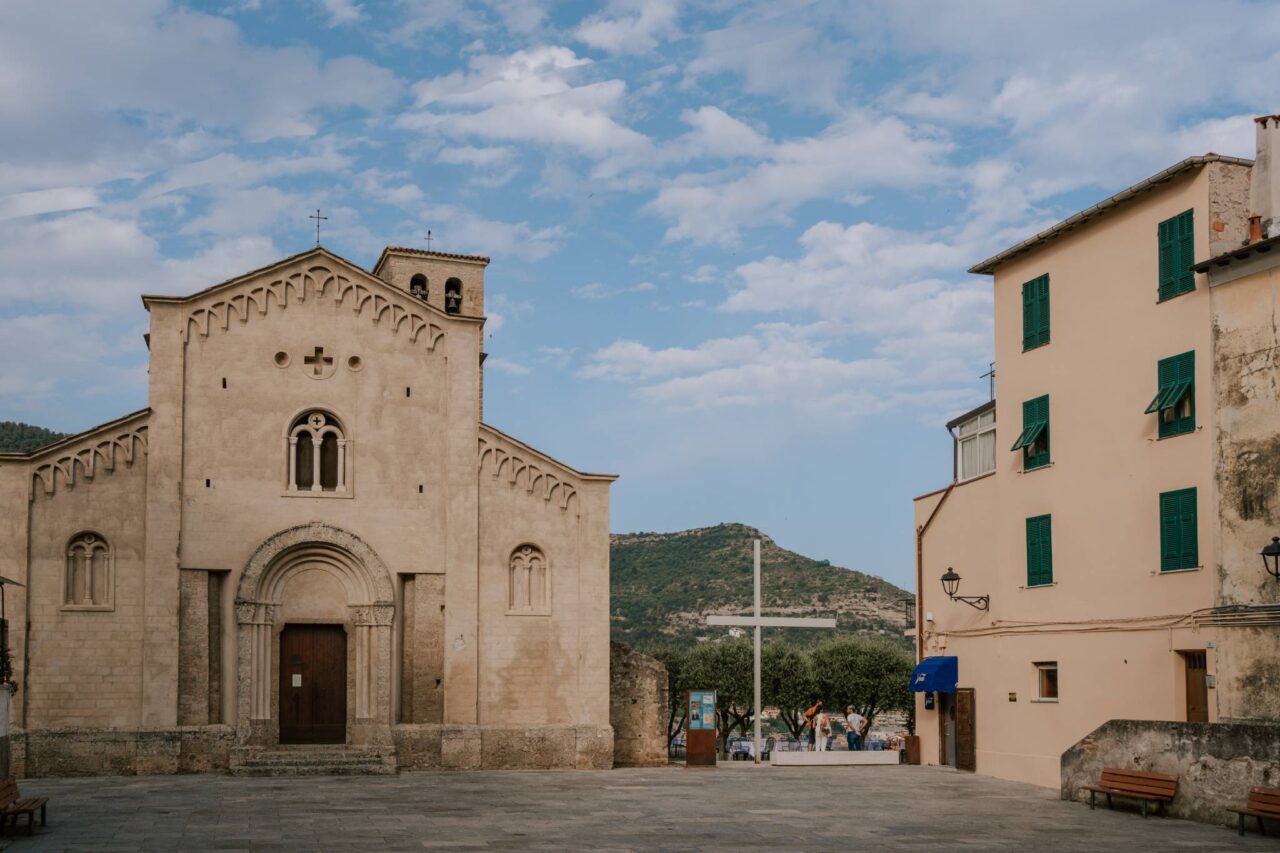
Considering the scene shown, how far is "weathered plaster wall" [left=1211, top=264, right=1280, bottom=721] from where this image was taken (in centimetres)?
2038

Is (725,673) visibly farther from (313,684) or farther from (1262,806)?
(1262,806)

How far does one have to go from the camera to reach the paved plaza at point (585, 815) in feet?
58.5

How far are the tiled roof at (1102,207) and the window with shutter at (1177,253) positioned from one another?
0.75 metres

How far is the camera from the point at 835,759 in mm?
34719

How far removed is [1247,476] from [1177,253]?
4732 millimetres

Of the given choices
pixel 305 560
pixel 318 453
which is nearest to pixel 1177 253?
pixel 318 453

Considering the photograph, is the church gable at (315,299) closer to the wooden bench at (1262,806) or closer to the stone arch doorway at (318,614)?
the stone arch doorway at (318,614)

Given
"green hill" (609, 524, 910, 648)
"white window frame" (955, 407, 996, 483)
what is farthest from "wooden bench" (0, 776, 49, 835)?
"green hill" (609, 524, 910, 648)

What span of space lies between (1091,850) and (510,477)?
18.4 meters

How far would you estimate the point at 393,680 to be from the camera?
31219 mm

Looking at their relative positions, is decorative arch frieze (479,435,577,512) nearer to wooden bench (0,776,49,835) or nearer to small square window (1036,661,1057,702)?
small square window (1036,661,1057,702)

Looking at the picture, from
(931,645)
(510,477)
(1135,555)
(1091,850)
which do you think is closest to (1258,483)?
(1135,555)

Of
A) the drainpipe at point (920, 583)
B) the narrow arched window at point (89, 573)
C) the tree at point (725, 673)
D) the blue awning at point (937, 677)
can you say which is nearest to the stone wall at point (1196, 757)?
the blue awning at point (937, 677)

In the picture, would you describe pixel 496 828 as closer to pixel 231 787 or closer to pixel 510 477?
pixel 231 787
